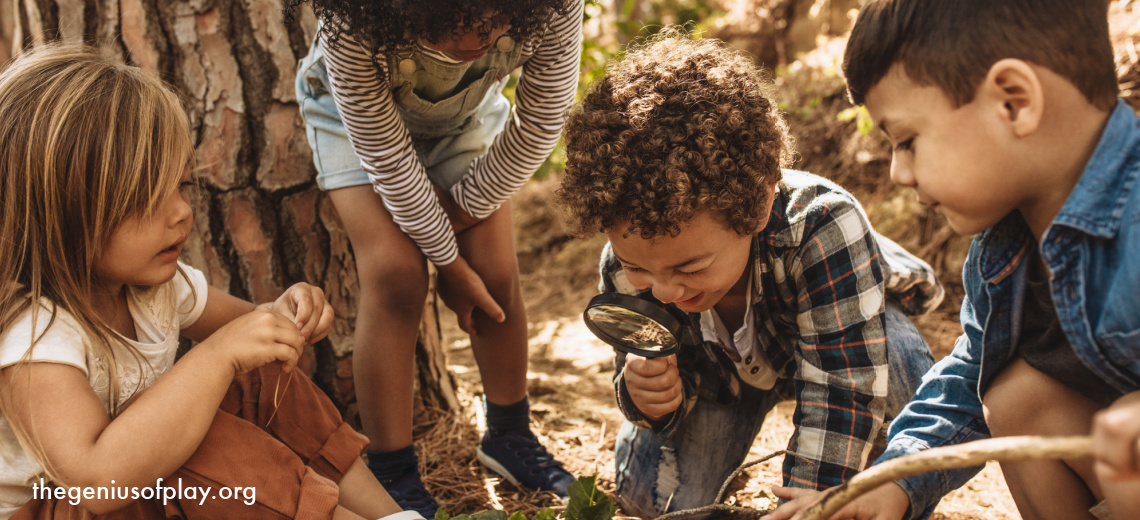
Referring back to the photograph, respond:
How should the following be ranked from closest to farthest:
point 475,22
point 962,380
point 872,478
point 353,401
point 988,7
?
1. point 872,478
2. point 988,7
3. point 962,380
4. point 475,22
5. point 353,401

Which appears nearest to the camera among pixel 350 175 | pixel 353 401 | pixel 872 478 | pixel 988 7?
pixel 872 478

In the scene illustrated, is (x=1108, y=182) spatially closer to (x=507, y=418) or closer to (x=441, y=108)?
(x=441, y=108)

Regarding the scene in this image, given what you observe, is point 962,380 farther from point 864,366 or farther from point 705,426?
point 705,426

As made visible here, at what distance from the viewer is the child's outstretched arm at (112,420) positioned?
141cm

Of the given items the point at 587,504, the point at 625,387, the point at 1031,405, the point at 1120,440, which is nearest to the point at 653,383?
the point at 625,387

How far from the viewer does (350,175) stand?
219cm

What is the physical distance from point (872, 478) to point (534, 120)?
1454 mm

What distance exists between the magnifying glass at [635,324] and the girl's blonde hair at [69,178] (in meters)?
1.03

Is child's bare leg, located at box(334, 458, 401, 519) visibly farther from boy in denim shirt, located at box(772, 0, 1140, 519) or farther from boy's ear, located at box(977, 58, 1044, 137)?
boy's ear, located at box(977, 58, 1044, 137)

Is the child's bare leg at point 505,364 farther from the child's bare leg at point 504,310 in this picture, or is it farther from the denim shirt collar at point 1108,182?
the denim shirt collar at point 1108,182

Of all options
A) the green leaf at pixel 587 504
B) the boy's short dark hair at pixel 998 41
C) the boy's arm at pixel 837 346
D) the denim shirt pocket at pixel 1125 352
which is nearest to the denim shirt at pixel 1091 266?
the denim shirt pocket at pixel 1125 352

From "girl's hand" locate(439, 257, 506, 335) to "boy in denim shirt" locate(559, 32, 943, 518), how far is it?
518mm

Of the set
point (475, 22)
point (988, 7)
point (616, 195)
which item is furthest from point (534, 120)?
point (988, 7)

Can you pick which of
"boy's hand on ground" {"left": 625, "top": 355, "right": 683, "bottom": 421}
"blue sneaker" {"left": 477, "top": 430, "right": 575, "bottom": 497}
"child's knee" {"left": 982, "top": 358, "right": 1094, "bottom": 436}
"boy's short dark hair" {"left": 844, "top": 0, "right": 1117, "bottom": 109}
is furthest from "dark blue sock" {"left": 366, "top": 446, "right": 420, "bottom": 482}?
"boy's short dark hair" {"left": 844, "top": 0, "right": 1117, "bottom": 109}
